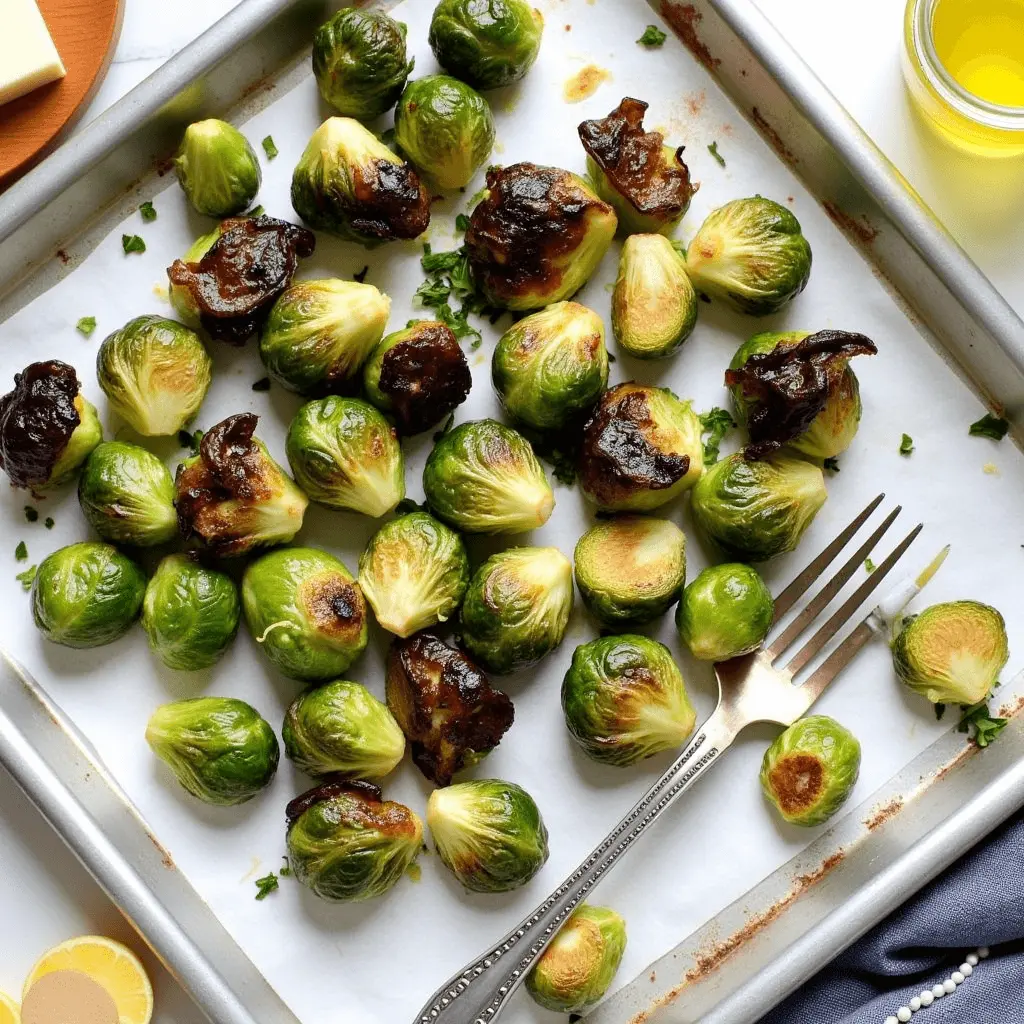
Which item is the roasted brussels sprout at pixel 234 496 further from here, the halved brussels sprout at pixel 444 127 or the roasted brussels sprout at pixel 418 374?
the halved brussels sprout at pixel 444 127

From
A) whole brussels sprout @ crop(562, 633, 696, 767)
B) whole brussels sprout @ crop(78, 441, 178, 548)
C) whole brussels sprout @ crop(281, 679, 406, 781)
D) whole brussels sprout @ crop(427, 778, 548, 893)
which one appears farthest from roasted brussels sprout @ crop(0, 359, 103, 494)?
whole brussels sprout @ crop(562, 633, 696, 767)

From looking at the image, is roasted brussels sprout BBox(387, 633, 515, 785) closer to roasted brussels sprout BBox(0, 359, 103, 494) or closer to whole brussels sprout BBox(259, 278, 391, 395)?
whole brussels sprout BBox(259, 278, 391, 395)

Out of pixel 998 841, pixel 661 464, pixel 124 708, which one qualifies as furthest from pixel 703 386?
pixel 124 708

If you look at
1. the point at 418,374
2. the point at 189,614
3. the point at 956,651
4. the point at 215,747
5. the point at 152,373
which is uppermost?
the point at 152,373

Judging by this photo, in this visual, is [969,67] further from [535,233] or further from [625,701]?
[625,701]

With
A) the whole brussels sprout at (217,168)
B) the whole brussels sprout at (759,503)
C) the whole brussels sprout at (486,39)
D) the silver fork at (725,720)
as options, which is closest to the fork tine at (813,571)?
the silver fork at (725,720)

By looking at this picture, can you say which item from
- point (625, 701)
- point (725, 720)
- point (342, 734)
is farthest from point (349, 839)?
point (725, 720)

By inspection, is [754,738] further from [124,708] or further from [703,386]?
[124,708]
